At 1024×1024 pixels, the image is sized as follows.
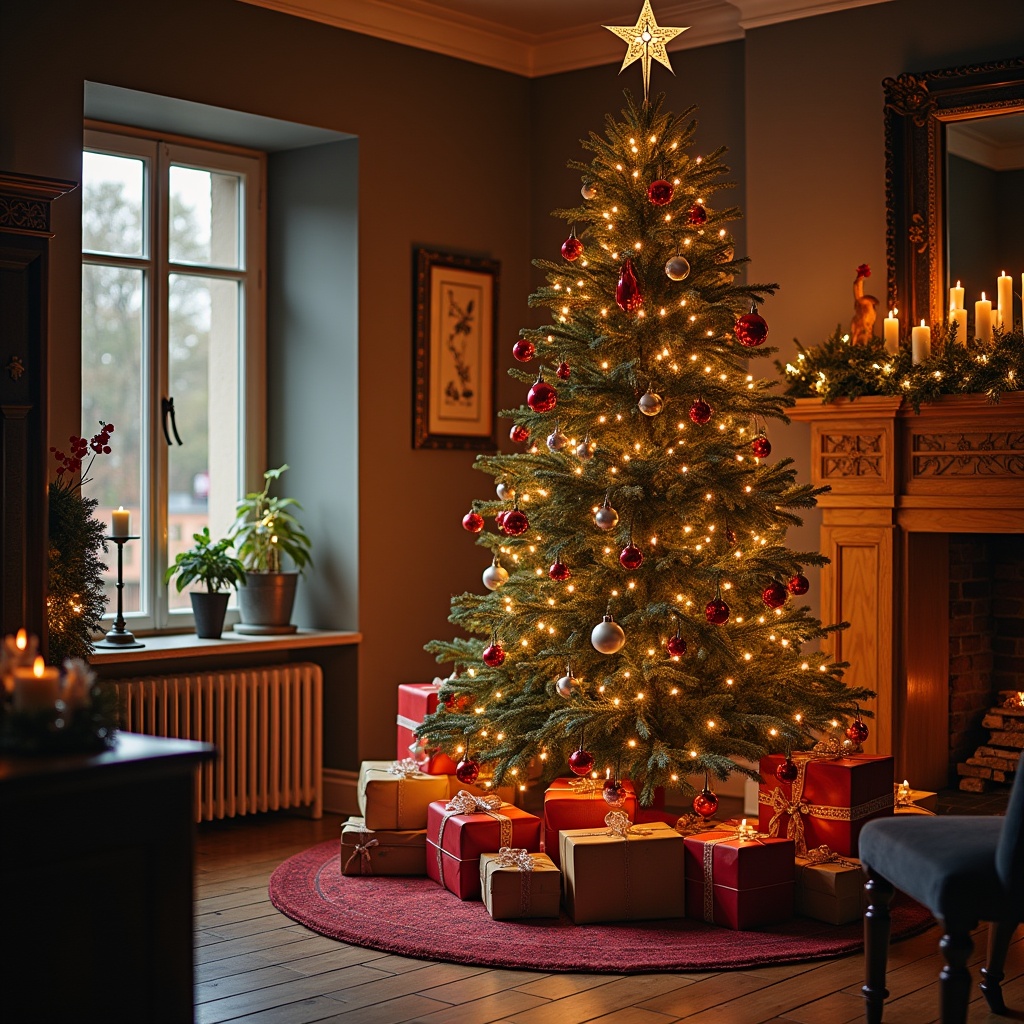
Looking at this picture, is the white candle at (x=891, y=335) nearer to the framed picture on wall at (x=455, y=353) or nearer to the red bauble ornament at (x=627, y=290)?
the red bauble ornament at (x=627, y=290)

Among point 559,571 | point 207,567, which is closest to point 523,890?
point 559,571

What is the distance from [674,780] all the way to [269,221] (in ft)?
10.1

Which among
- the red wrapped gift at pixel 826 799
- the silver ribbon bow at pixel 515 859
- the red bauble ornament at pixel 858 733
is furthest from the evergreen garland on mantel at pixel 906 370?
the silver ribbon bow at pixel 515 859

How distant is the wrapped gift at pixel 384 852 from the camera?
4.37 metres

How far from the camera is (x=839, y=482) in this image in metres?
5.00

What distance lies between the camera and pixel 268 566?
17.6 ft

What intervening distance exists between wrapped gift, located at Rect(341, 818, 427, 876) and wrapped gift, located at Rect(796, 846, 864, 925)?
1219 millimetres

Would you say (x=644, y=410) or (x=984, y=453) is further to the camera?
(x=984, y=453)

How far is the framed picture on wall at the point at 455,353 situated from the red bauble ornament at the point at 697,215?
1747mm

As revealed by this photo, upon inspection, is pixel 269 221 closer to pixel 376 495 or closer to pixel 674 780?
pixel 376 495

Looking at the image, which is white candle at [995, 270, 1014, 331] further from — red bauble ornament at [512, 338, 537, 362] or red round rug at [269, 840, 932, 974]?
red round rug at [269, 840, 932, 974]

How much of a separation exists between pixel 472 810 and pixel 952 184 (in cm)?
283

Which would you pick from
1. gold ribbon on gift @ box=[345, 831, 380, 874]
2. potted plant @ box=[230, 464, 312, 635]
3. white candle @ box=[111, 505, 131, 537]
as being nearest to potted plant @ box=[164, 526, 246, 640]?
potted plant @ box=[230, 464, 312, 635]

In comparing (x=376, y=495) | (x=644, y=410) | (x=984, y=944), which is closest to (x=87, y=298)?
(x=376, y=495)
